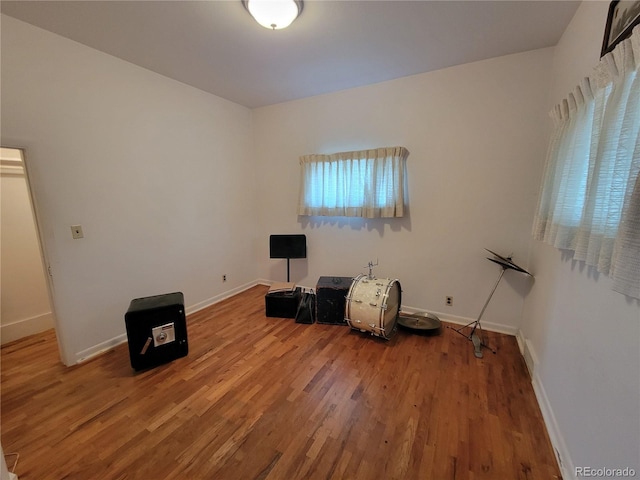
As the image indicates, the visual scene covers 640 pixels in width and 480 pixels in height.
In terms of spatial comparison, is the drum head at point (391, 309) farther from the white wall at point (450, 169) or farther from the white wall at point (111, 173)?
the white wall at point (111, 173)

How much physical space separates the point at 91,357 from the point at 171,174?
1997 millimetres

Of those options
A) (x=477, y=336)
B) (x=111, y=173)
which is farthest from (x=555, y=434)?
(x=111, y=173)

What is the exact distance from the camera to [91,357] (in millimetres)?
2410

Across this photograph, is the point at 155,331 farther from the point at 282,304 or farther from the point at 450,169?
the point at 450,169

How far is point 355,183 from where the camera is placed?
128 inches

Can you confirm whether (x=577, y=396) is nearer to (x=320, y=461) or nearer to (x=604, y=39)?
(x=320, y=461)

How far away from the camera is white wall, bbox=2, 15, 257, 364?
6.71ft

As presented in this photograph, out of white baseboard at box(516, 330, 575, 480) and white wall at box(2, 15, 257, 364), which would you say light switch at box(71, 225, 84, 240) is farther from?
white baseboard at box(516, 330, 575, 480)

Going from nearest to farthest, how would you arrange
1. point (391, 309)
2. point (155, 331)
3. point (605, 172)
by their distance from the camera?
point (605, 172), point (155, 331), point (391, 309)

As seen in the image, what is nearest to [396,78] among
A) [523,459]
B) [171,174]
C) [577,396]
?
[171,174]

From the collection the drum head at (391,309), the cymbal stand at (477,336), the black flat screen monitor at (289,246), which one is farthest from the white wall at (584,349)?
the black flat screen monitor at (289,246)

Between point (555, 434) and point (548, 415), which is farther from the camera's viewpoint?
point (548, 415)
